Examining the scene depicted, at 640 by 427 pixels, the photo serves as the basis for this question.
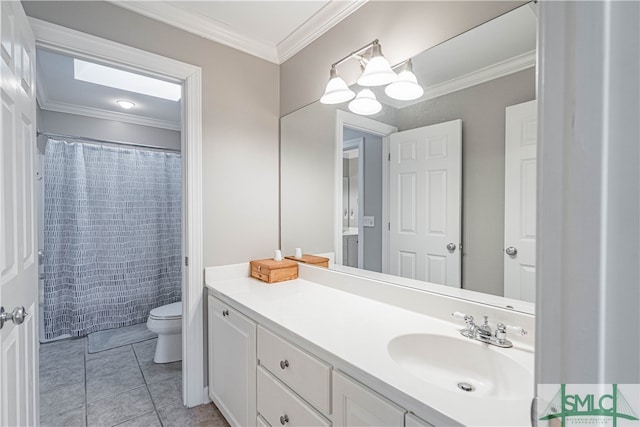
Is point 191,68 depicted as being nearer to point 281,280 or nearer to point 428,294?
point 281,280

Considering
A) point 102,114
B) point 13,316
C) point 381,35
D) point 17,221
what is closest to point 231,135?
point 381,35

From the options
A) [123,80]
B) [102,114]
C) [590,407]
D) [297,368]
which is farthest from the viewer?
[102,114]

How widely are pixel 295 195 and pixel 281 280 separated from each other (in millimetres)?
607

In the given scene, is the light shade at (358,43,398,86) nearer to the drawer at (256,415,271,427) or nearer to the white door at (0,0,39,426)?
the white door at (0,0,39,426)

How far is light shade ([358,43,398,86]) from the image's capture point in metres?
1.48

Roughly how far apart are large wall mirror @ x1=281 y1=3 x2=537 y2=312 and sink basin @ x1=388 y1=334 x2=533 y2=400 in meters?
0.24

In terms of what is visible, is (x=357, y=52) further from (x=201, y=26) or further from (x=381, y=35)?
(x=201, y=26)

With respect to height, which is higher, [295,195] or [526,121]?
[526,121]

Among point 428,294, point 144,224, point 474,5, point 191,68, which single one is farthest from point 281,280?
point 144,224

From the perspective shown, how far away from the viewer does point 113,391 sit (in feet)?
6.86

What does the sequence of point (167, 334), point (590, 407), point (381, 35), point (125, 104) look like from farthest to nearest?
point (125, 104) < point (167, 334) < point (381, 35) < point (590, 407)

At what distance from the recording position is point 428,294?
138 centimetres

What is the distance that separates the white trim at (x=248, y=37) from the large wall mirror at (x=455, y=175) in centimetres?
48

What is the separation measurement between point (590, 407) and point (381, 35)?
168 centimetres
